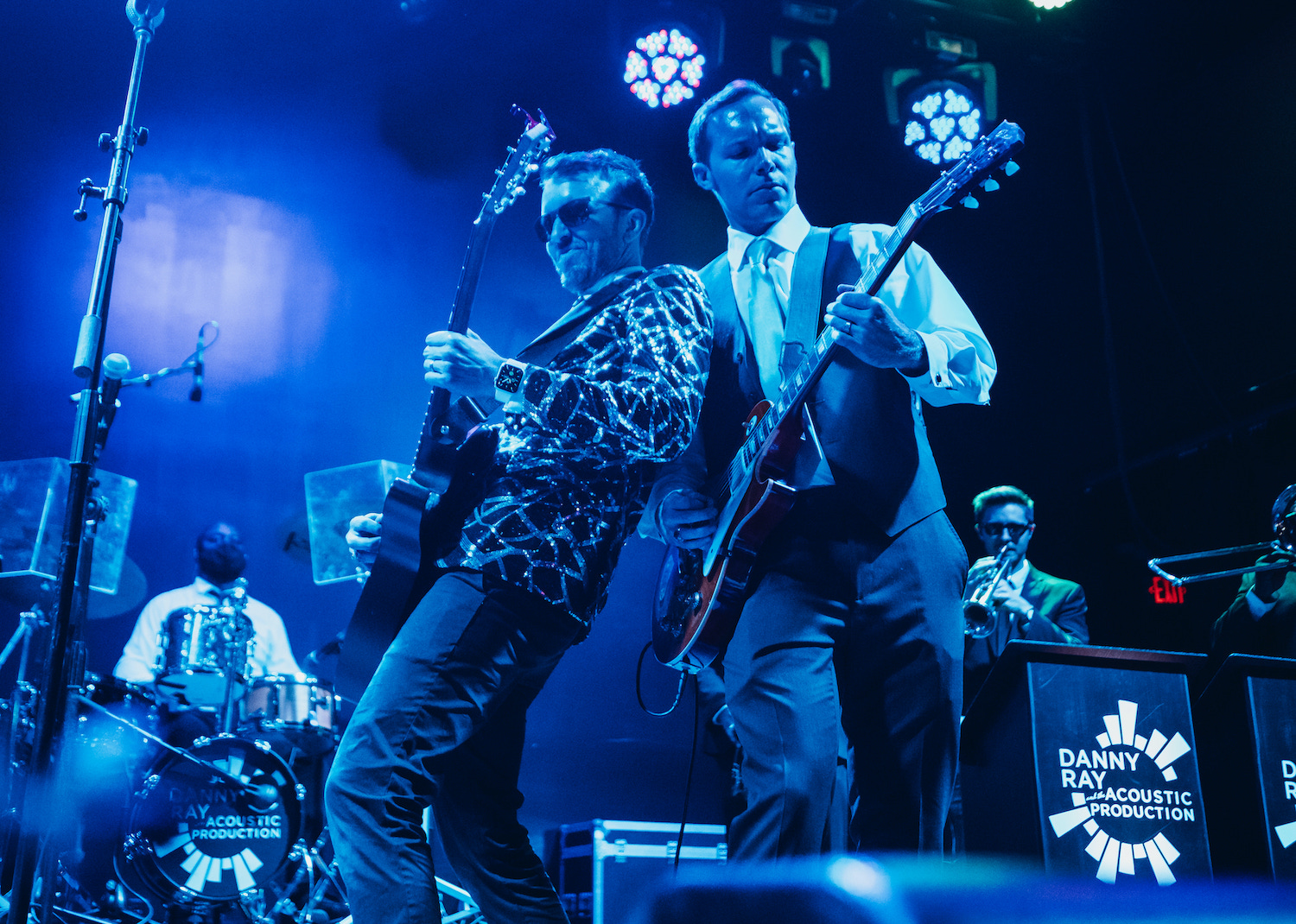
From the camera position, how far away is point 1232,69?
6.04 meters

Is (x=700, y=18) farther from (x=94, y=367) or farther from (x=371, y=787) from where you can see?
(x=371, y=787)

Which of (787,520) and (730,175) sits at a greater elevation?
(730,175)

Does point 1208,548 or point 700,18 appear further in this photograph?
point 1208,548

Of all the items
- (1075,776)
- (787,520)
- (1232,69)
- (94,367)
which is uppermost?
(1232,69)

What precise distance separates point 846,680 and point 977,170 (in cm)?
117

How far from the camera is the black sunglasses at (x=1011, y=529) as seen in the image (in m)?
5.87

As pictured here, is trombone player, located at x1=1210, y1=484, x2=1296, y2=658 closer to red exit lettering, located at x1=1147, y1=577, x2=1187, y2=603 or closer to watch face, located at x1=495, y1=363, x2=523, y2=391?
red exit lettering, located at x1=1147, y1=577, x2=1187, y2=603

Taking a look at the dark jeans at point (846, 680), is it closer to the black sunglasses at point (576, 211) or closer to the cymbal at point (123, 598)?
the black sunglasses at point (576, 211)

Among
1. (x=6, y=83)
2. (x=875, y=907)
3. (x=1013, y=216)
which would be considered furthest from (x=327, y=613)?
(x=875, y=907)

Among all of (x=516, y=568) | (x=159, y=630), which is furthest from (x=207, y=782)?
(x=516, y=568)

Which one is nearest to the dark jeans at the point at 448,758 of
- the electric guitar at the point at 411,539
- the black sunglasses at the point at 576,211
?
the electric guitar at the point at 411,539

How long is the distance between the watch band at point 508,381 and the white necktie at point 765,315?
2.25 feet

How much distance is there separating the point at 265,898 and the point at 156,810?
2.33 feet

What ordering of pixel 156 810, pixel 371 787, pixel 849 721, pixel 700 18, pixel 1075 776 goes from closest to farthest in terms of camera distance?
1. pixel 371 787
2. pixel 849 721
3. pixel 1075 776
4. pixel 156 810
5. pixel 700 18
